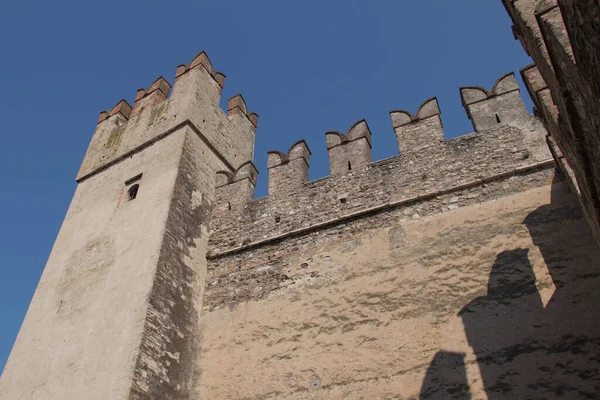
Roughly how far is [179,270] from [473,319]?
3.31m

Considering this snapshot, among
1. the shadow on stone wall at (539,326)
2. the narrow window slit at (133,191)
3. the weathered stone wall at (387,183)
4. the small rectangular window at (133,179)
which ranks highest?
the small rectangular window at (133,179)

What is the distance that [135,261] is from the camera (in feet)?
21.0

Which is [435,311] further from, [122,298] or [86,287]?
[86,287]

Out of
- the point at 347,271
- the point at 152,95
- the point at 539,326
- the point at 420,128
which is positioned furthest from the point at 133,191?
the point at 539,326

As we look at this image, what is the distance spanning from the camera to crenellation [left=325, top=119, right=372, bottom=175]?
732cm

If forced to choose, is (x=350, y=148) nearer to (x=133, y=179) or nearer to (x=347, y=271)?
(x=347, y=271)

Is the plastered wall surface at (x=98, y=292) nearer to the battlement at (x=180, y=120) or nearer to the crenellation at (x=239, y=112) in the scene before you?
the battlement at (x=180, y=120)

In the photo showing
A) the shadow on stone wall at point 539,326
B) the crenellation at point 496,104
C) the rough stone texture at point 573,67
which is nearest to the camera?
the rough stone texture at point 573,67

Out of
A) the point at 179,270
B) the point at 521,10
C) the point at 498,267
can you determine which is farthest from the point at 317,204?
the point at 521,10

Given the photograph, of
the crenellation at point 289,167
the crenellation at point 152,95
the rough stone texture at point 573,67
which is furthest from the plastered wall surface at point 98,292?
the rough stone texture at point 573,67

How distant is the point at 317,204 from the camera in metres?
7.01

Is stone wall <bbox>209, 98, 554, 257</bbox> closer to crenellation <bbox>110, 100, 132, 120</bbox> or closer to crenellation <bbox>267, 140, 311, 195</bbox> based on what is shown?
crenellation <bbox>267, 140, 311, 195</bbox>

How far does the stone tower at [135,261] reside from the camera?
5.59m

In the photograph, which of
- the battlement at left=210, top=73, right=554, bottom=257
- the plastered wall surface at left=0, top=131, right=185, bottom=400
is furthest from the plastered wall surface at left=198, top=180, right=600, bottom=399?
the plastered wall surface at left=0, top=131, right=185, bottom=400
